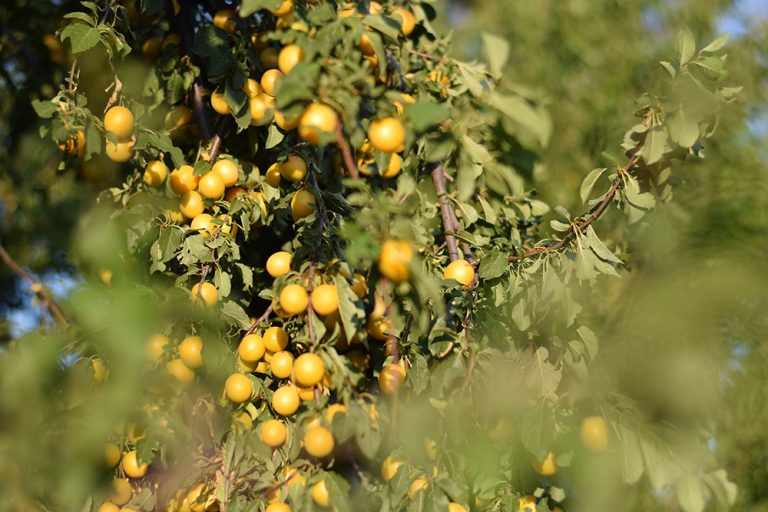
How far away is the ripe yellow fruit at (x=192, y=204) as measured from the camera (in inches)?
44.8

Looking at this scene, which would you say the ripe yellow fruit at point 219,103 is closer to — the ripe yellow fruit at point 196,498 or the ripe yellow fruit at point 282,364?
the ripe yellow fruit at point 282,364

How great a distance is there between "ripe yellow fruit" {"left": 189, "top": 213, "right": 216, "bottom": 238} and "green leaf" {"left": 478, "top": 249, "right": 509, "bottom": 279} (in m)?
0.44

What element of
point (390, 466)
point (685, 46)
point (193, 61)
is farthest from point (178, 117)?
point (685, 46)

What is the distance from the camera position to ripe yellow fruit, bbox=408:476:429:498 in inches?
37.2

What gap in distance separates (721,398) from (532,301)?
37cm

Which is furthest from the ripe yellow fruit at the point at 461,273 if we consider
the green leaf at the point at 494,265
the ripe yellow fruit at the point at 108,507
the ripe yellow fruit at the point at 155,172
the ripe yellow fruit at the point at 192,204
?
the ripe yellow fruit at the point at 108,507

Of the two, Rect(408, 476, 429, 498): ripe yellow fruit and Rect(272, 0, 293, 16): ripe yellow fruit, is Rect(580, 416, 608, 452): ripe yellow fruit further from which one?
Rect(272, 0, 293, 16): ripe yellow fruit

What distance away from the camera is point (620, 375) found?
1.09m

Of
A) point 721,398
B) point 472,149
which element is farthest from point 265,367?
point 721,398

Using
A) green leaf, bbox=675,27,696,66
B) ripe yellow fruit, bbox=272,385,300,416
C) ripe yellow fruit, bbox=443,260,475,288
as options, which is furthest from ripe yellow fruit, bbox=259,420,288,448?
green leaf, bbox=675,27,696,66

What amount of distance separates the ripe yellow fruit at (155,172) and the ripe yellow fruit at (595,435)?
0.83 meters

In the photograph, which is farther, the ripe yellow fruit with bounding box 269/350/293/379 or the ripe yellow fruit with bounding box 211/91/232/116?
the ripe yellow fruit with bounding box 211/91/232/116

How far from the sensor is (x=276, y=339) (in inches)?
41.4

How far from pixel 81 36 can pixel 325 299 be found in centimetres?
57
